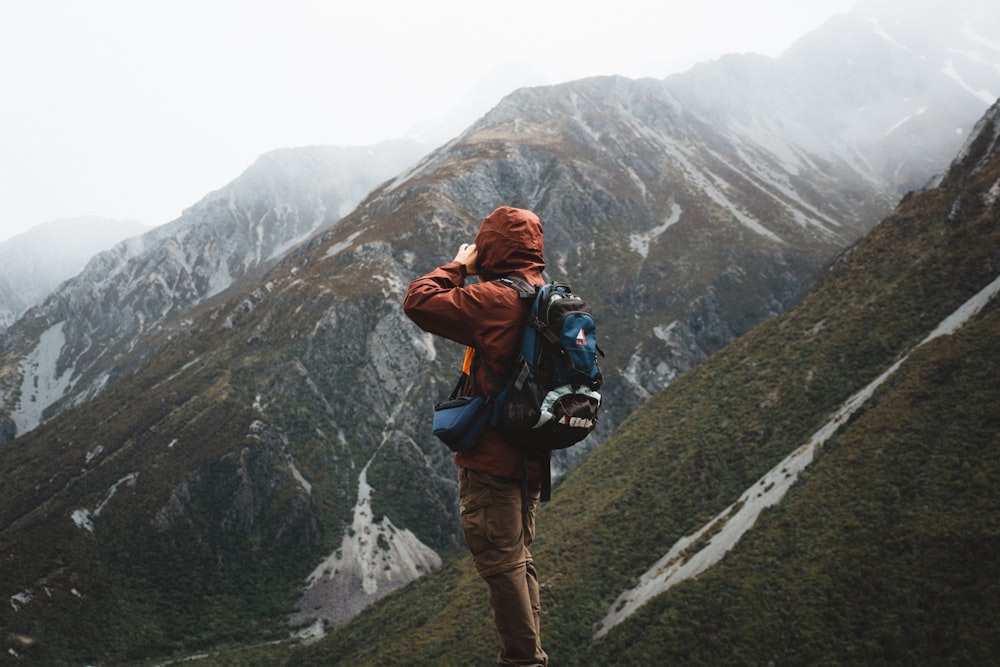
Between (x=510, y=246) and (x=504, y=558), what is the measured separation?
10.6 feet

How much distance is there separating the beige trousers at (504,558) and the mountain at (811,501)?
84.6 feet

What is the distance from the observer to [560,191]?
17062 cm

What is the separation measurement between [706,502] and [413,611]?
1384 inches

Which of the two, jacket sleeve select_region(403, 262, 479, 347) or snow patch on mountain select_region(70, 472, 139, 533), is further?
snow patch on mountain select_region(70, 472, 139, 533)

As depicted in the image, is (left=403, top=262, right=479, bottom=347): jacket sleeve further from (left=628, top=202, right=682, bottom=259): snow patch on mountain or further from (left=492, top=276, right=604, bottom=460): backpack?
(left=628, top=202, right=682, bottom=259): snow patch on mountain

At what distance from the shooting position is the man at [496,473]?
533cm

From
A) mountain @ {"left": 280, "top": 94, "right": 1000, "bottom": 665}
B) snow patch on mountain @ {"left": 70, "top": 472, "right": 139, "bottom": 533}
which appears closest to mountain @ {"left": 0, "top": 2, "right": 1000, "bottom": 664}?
snow patch on mountain @ {"left": 70, "top": 472, "right": 139, "bottom": 533}

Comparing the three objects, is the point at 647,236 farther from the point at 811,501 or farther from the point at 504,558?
the point at 504,558

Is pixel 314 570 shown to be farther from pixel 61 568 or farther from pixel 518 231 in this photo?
pixel 518 231

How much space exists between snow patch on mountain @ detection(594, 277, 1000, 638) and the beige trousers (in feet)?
120

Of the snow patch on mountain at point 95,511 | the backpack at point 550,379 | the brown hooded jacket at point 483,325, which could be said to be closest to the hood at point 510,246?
the brown hooded jacket at point 483,325

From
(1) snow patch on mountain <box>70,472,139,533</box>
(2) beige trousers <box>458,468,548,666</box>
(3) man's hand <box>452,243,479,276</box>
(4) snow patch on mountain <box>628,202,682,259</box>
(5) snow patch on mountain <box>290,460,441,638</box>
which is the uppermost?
(3) man's hand <box>452,243,479,276</box>

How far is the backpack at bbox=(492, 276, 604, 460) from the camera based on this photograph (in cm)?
520

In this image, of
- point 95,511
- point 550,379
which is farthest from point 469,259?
point 95,511
